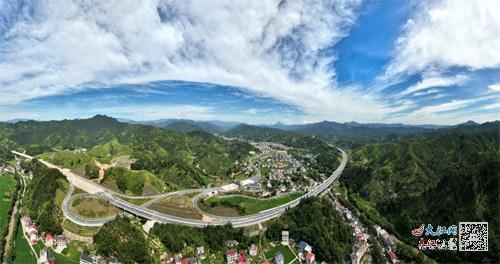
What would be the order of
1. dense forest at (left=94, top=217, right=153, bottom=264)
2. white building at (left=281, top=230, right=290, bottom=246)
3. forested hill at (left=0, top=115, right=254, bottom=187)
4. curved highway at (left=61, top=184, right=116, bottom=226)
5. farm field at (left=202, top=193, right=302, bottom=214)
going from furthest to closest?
1. forested hill at (left=0, top=115, right=254, bottom=187)
2. farm field at (left=202, top=193, right=302, bottom=214)
3. white building at (left=281, top=230, right=290, bottom=246)
4. curved highway at (left=61, top=184, right=116, bottom=226)
5. dense forest at (left=94, top=217, right=153, bottom=264)

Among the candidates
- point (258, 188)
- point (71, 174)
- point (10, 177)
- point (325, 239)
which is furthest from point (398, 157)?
point (10, 177)

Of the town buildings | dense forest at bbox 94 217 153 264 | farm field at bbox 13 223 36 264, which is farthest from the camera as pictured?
the town buildings

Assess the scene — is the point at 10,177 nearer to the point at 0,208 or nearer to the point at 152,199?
the point at 0,208

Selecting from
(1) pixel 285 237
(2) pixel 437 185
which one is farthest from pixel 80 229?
(2) pixel 437 185

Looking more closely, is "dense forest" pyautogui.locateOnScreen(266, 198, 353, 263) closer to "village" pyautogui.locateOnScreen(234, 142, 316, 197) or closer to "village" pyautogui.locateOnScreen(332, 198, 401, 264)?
"village" pyautogui.locateOnScreen(332, 198, 401, 264)

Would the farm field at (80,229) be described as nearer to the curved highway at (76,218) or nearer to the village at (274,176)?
the curved highway at (76,218)

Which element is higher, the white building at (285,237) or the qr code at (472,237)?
the qr code at (472,237)

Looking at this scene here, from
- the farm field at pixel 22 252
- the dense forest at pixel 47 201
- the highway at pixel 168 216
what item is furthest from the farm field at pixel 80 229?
the farm field at pixel 22 252

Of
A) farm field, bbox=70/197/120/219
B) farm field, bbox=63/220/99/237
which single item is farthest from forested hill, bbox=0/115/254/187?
farm field, bbox=63/220/99/237
